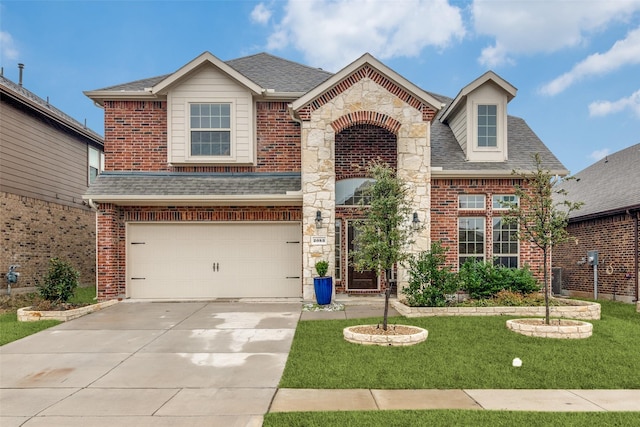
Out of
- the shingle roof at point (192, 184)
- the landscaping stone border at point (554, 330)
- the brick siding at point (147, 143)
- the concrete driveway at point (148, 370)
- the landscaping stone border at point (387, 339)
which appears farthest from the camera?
the brick siding at point (147, 143)

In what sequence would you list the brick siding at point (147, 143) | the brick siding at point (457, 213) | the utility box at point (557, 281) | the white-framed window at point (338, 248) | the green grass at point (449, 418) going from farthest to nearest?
the utility box at point (557, 281), the white-framed window at point (338, 248), the brick siding at point (147, 143), the brick siding at point (457, 213), the green grass at point (449, 418)

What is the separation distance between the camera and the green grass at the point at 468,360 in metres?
5.80

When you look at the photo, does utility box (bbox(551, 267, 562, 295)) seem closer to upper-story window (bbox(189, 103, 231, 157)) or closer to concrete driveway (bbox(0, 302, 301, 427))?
concrete driveway (bbox(0, 302, 301, 427))

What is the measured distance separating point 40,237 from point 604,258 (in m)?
19.0

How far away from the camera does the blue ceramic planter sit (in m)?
11.4

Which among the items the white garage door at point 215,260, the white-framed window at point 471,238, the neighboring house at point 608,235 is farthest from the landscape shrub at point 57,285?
the neighboring house at point 608,235

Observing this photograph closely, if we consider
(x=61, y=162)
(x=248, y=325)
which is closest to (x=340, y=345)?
(x=248, y=325)

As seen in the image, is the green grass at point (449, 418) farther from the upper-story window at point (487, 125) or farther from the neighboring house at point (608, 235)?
the upper-story window at point (487, 125)

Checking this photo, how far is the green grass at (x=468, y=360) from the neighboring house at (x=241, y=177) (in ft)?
14.5

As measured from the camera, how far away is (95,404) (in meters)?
5.11

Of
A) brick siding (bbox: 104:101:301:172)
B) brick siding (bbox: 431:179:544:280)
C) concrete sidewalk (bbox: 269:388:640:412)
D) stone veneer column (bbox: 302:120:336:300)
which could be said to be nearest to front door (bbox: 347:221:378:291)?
stone veneer column (bbox: 302:120:336:300)

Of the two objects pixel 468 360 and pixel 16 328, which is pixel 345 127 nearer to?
pixel 468 360

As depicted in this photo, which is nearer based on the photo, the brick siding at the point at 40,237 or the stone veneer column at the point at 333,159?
the stone veneer column at the point at 333,159

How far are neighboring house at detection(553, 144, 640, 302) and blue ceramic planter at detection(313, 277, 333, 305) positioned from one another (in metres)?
6.90
